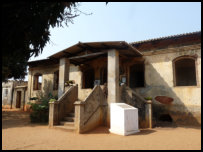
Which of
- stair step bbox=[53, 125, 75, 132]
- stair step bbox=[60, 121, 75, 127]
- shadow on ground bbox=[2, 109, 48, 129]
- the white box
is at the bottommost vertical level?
shadow on ground bbox=[2, 109, 48, 129]

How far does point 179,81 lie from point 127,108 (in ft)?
33.7

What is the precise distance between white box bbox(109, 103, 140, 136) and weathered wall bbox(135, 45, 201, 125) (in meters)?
3.92

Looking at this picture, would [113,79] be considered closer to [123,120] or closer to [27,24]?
[123,120]

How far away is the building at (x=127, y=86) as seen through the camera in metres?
8.34

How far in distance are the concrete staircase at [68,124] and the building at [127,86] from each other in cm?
7

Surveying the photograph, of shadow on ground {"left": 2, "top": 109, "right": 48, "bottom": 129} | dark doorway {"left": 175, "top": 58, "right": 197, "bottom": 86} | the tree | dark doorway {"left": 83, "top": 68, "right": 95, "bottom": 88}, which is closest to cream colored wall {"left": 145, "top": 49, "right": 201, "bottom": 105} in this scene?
dark doorway {"left": 83, "top": 68, "right": 95, "bottom": 88}

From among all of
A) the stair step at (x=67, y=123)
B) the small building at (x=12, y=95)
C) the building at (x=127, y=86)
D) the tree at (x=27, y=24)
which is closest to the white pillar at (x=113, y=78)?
the building at (x=127, y=86)

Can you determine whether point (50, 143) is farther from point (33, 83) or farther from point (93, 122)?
point (33, 83)

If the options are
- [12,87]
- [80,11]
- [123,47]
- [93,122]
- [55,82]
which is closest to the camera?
[80,11]

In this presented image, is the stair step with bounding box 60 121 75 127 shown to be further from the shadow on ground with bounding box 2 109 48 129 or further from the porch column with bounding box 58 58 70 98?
the porch column with bounding box 58 58 70 98

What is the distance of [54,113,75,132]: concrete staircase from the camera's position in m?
7.40

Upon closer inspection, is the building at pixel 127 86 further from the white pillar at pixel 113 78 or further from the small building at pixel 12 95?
the small building at pixel 12 95

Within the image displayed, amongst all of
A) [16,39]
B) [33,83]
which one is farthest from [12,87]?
[16,39]

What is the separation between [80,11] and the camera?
3994mm
